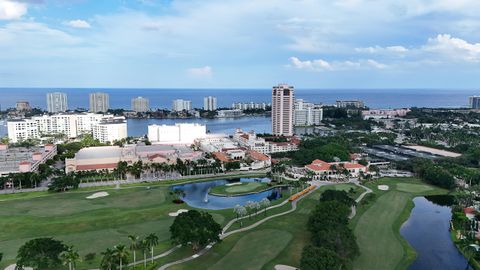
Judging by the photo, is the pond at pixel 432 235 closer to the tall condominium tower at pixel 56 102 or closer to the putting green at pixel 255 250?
the putting green at pixel 255 250

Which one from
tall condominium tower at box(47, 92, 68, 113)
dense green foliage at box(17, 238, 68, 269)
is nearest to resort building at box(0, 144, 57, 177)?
dense green foliage at box(17, 238, 68, 269)

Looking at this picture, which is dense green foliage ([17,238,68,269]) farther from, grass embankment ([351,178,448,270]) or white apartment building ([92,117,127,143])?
white apartment building ([92,117,127,143])

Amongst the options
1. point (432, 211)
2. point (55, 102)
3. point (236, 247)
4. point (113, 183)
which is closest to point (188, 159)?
point (113, 183)

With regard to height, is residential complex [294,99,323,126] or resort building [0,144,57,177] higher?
residential complex [294,99,323,126]

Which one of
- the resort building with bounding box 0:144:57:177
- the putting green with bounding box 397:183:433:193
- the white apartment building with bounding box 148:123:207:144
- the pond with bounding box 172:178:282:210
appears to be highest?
the white apartment building with bounding box 148:123:207:144

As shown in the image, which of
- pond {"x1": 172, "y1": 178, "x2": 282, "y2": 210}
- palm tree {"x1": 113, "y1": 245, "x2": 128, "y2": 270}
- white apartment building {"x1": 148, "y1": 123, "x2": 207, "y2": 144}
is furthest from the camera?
white apartment building {"x1": 148, "y1": 123, "x2": 207, "y2": 144}

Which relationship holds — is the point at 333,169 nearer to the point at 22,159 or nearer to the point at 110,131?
the point at 22,159

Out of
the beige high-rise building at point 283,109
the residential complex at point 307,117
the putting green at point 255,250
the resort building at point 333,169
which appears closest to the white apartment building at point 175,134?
the beige high-rise building at point 283,109

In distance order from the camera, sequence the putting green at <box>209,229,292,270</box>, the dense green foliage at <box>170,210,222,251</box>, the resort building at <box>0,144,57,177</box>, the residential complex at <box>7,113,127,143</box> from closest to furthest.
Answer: the putting green at <box>209,229,292,270</box> → the dense green foliage at <box>170,210,222,251</box> → the resort building at <box>0,144,57,177</box> → the residential complex at <box>7,113,127,143</box>
